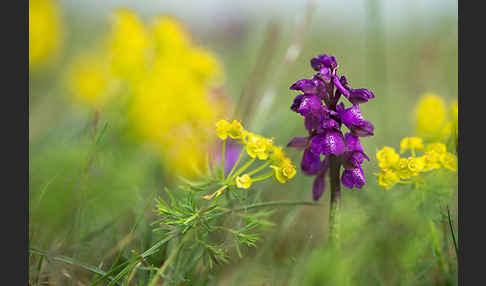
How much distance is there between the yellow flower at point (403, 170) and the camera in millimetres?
924

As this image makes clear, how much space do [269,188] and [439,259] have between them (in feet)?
2.29

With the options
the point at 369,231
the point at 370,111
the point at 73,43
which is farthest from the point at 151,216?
the point at 73,43

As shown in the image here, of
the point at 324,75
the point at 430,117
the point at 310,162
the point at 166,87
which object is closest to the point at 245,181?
the point at 310,162

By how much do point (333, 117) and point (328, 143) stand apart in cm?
7

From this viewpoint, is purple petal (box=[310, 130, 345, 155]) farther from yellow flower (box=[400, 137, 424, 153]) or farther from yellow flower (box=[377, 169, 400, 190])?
yellow flower (box=[400, 137, 424, 153])

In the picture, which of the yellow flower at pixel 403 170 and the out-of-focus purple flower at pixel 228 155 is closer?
the yellow flower at pixel 403 170

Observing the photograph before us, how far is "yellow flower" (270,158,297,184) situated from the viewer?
903 millimetres

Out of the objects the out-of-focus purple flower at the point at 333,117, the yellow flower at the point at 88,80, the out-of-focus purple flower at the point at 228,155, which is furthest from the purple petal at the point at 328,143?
the yellow flower at the point at 88,80

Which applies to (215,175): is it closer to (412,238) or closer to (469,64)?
(412,238)

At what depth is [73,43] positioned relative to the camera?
343 centimetres

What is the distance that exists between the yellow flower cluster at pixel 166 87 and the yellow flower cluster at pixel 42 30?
54cm

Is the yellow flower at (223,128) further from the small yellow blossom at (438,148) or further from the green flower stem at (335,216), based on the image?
the small yellow blossom at (438,148)

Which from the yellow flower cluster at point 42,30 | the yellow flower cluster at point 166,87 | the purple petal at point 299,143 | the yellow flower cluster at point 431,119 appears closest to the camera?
the purple petal at point 299,143

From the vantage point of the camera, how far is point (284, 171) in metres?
0.90
